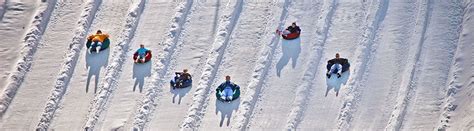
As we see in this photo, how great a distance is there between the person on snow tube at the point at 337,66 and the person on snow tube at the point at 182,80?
4153 millimetres

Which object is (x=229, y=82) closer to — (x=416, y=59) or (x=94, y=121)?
(x=94, y=121)

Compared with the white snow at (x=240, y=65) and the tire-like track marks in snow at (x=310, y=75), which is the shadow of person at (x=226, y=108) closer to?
the white snow at (x=240, y=65)

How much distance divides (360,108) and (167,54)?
241 inches

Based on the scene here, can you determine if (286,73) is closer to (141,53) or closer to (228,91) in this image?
(228,91)

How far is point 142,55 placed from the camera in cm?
2431

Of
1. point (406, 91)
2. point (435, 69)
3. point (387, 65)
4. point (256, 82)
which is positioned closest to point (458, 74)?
point (435, 69)

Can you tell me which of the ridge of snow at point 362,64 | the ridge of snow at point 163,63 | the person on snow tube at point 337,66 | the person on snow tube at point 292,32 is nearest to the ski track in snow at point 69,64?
the ridge of snow at point 163,63

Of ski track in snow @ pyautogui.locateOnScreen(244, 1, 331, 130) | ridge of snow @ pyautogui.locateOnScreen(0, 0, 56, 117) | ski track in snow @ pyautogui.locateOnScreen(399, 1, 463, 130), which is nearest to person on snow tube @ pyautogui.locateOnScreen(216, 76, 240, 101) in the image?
ski track in snow @ pyautogui.locateOnScreen(244, 1, 331, 130)

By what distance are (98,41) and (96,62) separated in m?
0.67

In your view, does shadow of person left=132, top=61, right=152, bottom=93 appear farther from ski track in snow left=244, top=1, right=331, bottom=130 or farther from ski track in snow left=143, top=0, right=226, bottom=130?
ski track in snow left=244, top=1, right=331, bottom=130

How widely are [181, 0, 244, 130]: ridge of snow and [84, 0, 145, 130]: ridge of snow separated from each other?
2508 mm

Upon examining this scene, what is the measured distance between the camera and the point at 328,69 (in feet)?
78.5

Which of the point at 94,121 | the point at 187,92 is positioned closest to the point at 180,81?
the point at 187,92

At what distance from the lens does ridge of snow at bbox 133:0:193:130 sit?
902 inches
